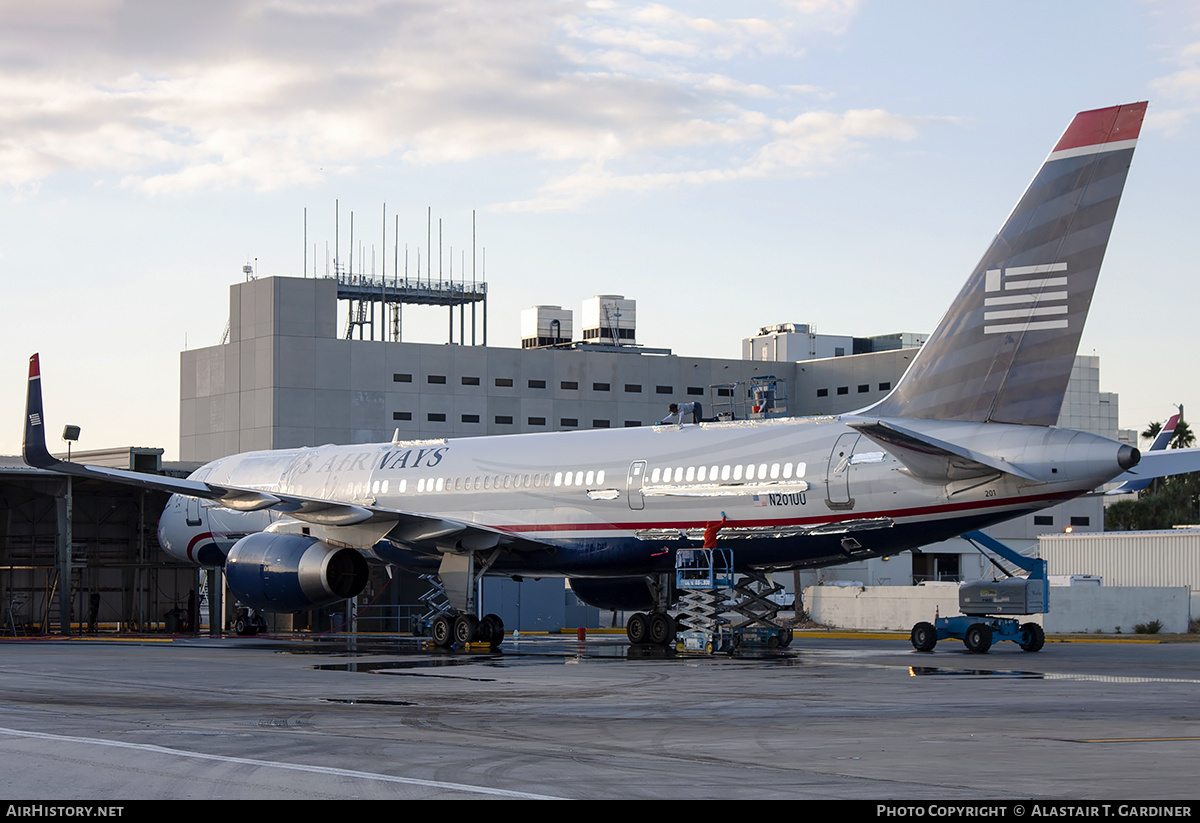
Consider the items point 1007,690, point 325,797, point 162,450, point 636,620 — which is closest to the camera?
point 325,797

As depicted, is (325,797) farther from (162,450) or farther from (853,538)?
(162,450)

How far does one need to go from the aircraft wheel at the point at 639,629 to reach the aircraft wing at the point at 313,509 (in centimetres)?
244

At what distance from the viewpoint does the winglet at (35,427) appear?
2708cm

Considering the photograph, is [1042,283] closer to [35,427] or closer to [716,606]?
[716,606]

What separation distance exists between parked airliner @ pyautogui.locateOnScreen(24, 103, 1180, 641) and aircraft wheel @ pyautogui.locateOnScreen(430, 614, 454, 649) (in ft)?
1.04

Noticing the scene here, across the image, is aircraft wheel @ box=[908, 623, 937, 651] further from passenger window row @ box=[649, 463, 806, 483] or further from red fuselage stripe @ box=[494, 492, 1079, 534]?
passenger window row @ box=[649, 463, 806, 483]

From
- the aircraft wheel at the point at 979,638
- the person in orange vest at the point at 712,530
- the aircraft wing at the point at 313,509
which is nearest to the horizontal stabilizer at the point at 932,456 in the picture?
the person in orange vest at the point at 712,530

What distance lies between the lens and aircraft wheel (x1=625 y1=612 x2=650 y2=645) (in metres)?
28.1

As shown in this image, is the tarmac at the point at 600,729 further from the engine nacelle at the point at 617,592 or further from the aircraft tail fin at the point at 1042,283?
the engine nacelle at the point at 617,592

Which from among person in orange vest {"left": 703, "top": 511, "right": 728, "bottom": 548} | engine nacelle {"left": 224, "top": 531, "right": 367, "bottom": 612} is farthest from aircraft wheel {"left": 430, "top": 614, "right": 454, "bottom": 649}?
person in orange vest {"left": 703, "top": 511, "right": 728, "bottom": 548}

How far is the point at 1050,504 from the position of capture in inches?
848

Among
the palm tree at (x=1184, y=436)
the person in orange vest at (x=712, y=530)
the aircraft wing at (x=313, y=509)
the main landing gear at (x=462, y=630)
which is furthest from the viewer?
the palm tree at (x=1184, y=436)
